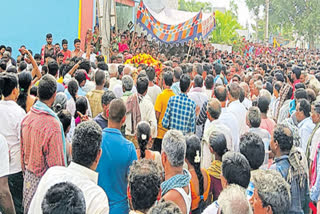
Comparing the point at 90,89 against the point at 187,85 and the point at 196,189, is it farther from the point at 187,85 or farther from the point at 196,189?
the point at 196,189

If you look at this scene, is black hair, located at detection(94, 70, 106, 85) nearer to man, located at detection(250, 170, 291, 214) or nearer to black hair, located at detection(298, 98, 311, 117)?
black hair, located at detection(298, 98, 311, 117)

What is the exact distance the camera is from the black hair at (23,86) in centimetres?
499

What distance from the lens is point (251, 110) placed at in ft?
17.0

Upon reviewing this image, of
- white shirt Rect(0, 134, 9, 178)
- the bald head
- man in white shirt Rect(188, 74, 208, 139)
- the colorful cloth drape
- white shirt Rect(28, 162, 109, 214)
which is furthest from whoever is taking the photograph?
the colorful cloth drape

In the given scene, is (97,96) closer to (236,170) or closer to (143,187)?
(236,170)

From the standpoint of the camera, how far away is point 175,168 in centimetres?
359

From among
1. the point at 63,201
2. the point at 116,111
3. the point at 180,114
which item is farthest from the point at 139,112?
the point at 63,201

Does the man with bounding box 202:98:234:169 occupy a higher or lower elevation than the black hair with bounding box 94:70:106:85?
lower

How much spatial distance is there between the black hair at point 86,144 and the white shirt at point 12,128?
1530 millimetres

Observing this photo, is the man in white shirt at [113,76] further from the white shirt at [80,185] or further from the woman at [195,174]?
the white shirt at [80,185]

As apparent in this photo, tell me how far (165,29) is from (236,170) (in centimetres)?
1420

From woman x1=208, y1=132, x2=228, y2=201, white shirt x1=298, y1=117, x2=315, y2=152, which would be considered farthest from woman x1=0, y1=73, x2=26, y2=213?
white shirt x1=298, y1=117, x2=315, y2=152

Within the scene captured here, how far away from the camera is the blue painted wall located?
12.0m

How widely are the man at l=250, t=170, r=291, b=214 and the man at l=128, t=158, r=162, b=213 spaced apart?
720 millimetres
